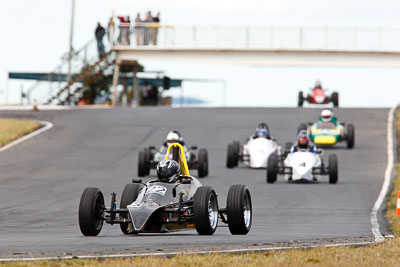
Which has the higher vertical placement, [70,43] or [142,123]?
[70,43]

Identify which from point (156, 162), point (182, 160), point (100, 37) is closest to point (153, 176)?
point (156, 162)

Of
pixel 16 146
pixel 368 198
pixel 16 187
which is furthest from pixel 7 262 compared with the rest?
pixel 16 146

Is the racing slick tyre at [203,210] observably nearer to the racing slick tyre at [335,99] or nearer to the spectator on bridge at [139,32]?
the racing slick tyre at [335,99]

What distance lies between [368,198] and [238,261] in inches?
591

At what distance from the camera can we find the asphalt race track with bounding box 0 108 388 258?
15.0 metres

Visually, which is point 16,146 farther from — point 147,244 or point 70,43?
point 70,43

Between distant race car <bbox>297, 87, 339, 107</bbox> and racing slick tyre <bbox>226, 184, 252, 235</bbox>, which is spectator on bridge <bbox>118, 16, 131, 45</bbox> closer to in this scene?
distant race car <bbox>297, 87, 339, 107</bbox>

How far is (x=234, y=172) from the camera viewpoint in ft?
110

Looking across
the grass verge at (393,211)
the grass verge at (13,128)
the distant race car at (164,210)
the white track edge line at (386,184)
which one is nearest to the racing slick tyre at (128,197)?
the distant race car at (164,210)

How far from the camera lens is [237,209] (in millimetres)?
15672

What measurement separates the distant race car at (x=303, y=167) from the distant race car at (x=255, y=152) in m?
3.86

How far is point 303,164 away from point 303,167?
3.6 inches

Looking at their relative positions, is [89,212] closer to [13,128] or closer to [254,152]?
[254,152]

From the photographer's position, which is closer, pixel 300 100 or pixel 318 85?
pixel 318 85
